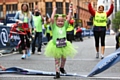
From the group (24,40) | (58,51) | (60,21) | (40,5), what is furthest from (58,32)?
(40,5)

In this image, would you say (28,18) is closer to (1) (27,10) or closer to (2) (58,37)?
(1) (27,10)

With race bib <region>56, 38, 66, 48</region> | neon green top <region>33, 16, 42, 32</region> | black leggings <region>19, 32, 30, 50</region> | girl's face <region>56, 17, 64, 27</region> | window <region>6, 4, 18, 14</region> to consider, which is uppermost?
girl's face <region>56, 17, 64, 27</region>

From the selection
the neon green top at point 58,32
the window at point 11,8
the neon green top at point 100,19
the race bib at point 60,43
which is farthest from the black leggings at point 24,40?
the window at point 11,8

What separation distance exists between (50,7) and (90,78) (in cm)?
7532

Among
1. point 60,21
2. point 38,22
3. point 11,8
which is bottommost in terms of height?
point 11,8

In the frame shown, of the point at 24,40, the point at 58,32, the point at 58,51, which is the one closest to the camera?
the point at 58,51

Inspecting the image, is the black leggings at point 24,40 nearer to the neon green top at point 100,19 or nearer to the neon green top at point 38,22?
the neon green top at point 38,22

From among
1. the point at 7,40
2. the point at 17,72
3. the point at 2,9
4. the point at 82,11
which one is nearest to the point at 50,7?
the point at 2,9

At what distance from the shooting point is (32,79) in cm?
670

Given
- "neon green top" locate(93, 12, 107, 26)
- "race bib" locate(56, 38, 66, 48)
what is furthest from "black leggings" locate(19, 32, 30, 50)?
"race bib" locate(56, 38, 66, 48)

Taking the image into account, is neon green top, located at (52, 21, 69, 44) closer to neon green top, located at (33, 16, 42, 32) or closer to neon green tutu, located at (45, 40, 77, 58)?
neon green tutu, located at (45, 40, 77, 58)

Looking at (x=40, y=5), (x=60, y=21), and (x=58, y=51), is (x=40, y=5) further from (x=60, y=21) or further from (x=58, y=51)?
(x=58, y=51)

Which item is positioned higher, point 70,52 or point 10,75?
point 70,52

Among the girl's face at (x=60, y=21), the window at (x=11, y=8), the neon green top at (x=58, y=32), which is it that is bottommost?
the window at (x=11, y=8)
